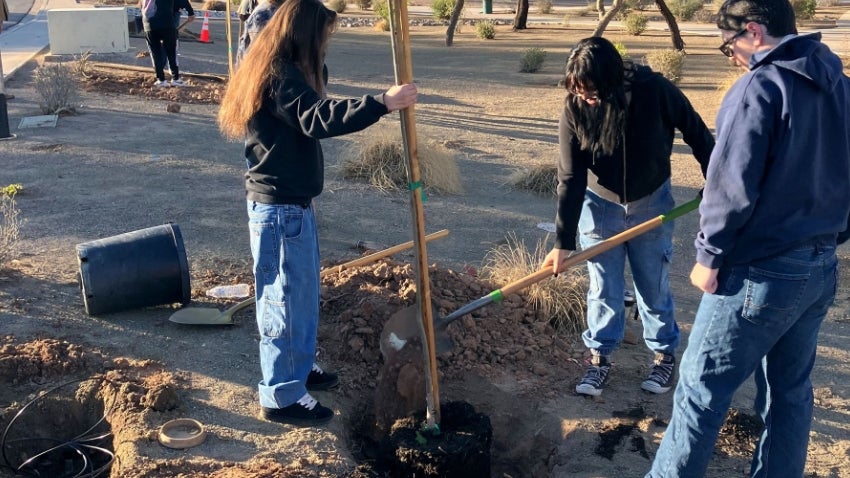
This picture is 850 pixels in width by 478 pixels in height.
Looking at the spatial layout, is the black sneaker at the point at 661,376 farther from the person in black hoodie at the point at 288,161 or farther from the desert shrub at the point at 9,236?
the desert shrub at the point at 9,236

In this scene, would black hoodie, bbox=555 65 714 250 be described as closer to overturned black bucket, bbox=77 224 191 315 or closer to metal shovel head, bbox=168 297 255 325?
metal shovel head, bbox=168 297 255 325

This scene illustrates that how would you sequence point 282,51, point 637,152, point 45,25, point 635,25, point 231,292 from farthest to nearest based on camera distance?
point 635,25
point 45,25
point 231,292
point 637,152
point 282,51

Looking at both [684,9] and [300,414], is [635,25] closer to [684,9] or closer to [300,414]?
[684,9]

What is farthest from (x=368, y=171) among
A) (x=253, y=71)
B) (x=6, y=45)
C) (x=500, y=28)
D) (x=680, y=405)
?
(x=500, y=28)

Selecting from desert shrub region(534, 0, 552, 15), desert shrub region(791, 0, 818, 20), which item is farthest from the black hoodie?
desert shrub region(534, 0, 552, 15)

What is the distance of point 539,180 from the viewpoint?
8.79 meters

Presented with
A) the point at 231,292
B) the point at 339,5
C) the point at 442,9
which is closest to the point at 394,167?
the point at 231,292

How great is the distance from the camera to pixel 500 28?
2838 centimetres

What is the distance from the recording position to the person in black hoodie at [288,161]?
3.53 meters

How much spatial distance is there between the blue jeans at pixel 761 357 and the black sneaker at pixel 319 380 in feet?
5.92

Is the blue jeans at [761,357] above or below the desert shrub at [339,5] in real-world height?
below

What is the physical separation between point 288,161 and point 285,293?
0.59 metres

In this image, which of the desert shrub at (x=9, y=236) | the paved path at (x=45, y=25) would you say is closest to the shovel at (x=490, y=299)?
the desert shrub at (x=9, y=236)

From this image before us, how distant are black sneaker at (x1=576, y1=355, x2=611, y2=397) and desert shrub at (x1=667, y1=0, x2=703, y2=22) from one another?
2929 cm
